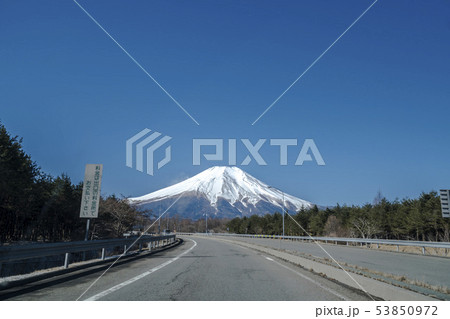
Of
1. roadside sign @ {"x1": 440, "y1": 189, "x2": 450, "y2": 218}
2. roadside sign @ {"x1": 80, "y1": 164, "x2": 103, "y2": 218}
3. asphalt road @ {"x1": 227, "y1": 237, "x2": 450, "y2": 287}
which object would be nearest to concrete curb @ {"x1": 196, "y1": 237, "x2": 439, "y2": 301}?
asphalt road @ {"x1": 227, "y1": 237, "x2": 450, "y2": 287}

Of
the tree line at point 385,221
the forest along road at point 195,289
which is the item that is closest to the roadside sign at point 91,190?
the forest along road at point 195,289

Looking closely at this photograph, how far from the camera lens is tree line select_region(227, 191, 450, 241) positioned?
4881cm

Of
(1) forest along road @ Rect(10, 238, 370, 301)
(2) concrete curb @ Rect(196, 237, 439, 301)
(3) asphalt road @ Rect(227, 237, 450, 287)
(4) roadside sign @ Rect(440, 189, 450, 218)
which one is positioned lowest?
(3) asphalt road @ Rect(227, 237, 450, 287)

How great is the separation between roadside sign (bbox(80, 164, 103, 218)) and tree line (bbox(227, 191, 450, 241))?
36.8m

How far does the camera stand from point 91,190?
643 inches

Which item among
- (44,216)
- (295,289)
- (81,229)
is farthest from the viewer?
(81,229)

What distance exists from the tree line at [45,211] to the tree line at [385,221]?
26.0m

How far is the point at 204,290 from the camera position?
7.00 metres

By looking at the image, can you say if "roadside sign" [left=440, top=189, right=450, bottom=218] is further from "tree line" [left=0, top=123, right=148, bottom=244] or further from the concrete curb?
"tree line" [left=0, top=123, right=148, bottom=244]

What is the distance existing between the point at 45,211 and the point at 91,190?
29.8 metres

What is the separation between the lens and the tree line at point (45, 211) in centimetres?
3247
